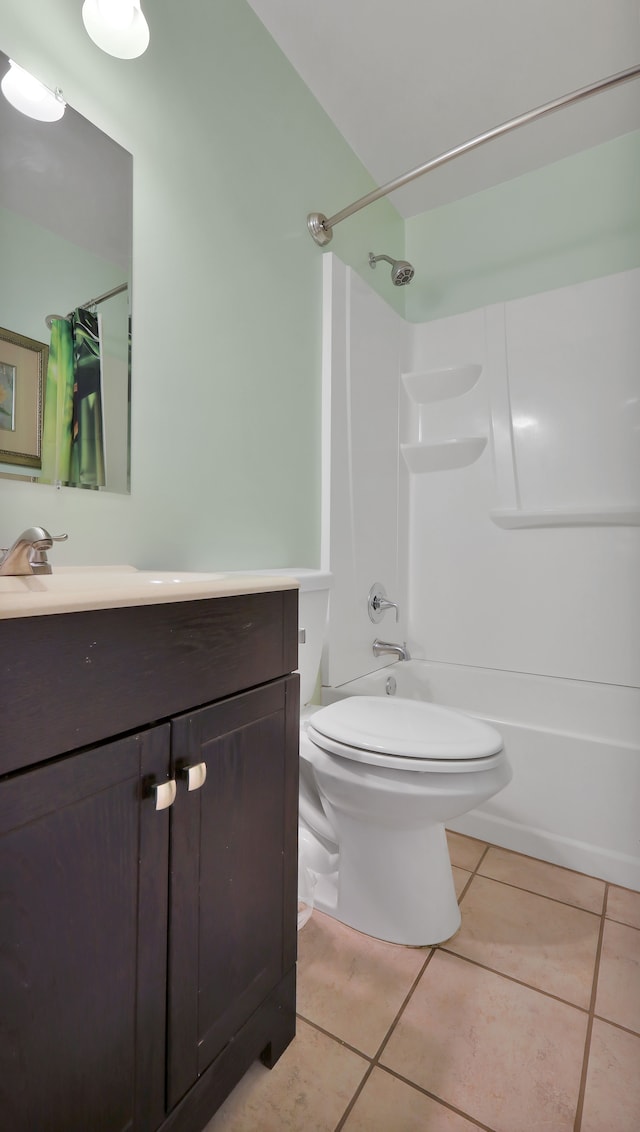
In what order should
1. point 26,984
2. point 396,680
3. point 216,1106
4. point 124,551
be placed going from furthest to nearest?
point 396,680
point 124,551
point 216,1106
point 26,984

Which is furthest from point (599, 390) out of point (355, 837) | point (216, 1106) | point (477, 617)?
point (216, 1106)

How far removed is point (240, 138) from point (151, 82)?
326mm

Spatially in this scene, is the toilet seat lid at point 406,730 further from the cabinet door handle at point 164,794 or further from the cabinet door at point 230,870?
the cabinet door handle at point 164,794

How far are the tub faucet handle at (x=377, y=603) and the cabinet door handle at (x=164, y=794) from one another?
1.41 m

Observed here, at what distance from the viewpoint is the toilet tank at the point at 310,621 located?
1300mm

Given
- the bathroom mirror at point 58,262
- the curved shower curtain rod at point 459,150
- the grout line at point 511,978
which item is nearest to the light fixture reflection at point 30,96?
the bathroom mirror at point 58,262

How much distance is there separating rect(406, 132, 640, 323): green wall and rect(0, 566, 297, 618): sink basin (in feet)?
6.32

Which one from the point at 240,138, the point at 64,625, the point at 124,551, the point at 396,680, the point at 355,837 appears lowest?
the point at 355,837

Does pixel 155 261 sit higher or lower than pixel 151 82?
lower

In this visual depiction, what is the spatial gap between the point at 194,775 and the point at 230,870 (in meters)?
0.19

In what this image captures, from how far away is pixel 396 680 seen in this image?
2088mm

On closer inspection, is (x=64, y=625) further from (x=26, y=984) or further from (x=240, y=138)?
(x=240, y=138)

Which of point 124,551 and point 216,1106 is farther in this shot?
point 124,551

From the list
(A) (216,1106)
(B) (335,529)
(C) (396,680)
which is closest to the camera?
(A) (216,1106)
